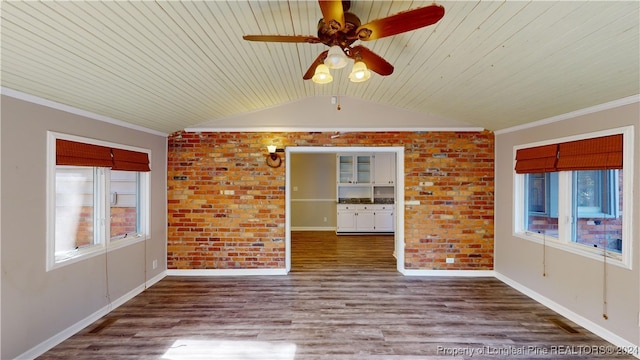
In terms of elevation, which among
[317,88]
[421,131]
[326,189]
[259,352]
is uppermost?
[317,88]

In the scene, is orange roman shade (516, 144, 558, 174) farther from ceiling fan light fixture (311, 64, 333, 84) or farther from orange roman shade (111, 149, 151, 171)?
orange roman shade (111, 149, 151, 171)

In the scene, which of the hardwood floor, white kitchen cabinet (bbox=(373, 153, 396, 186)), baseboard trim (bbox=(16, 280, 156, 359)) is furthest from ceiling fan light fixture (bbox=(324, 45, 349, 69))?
white kitchen cabinet (bbox=(373, 153, 396, 186))

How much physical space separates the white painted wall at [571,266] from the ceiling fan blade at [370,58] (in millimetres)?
2301

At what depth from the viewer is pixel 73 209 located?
2770mm

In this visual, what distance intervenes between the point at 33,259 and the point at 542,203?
17.7ft

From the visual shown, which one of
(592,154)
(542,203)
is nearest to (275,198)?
(542,203)

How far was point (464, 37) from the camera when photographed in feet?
6.37

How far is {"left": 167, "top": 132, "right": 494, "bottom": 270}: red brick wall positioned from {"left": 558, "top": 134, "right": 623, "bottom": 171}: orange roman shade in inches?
47.8

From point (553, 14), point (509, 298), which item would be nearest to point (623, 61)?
point (553, 14)

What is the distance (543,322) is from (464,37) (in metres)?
2.97

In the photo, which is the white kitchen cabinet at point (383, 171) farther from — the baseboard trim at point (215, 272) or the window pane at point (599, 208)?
the window pane at point (599, 208)

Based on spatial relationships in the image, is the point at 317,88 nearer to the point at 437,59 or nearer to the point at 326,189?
the point at 437,59

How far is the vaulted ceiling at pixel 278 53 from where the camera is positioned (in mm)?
1535

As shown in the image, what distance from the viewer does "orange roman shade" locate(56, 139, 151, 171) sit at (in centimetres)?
252
